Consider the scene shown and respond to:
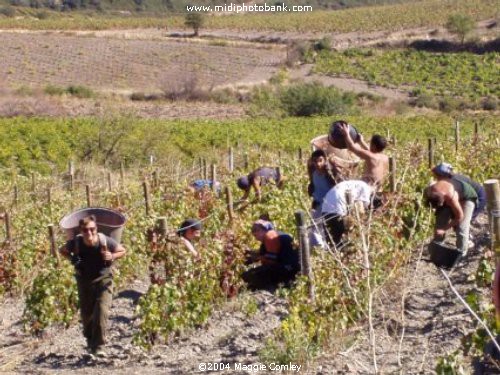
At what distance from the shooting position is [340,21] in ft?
283

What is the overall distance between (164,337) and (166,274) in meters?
0.64

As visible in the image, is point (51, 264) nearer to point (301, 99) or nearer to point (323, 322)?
point (323, 322)

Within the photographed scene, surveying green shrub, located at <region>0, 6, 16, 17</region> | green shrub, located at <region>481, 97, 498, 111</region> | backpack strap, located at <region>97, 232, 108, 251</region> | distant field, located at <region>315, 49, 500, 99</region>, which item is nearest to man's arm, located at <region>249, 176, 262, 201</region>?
backpack strap, located at <region>97, 232, 108, 251</region>

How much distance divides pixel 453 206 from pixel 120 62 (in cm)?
5020

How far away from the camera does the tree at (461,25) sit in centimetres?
6638

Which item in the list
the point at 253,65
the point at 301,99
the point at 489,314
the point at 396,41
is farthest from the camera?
the point at 396,41

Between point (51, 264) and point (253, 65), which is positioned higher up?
point (253, 65)

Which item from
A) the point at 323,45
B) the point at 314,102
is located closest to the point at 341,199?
the point at 314,102

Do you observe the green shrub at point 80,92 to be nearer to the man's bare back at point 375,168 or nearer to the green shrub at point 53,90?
the green shrub at point 53,90

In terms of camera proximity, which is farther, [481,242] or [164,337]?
[481,242]

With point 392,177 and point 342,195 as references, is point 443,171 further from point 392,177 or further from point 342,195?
point 392,177

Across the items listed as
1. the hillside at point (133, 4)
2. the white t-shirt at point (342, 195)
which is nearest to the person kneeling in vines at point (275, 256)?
the white t-shirt at point (342, 195)

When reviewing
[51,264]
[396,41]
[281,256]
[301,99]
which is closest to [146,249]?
[51,264]

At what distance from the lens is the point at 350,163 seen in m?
8.04
